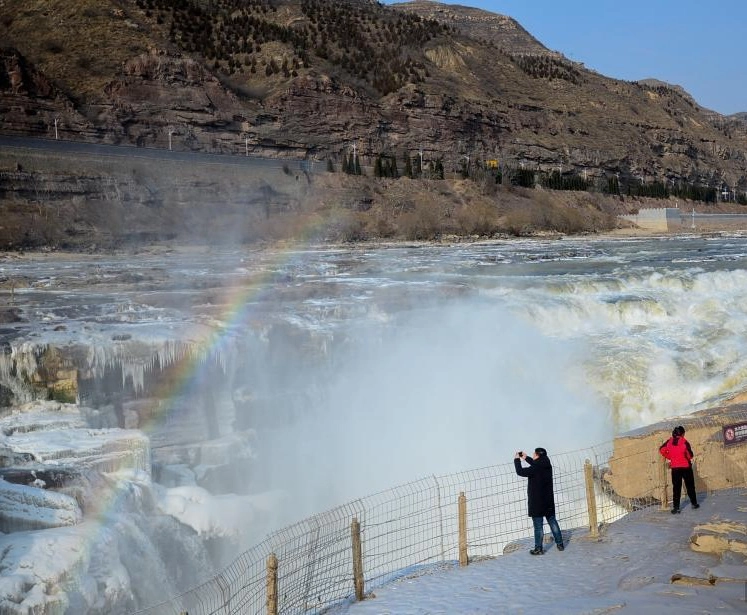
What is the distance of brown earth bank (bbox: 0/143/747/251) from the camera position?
41844mm

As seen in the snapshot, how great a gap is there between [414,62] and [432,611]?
91.5 metres

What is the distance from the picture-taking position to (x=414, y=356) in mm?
19016

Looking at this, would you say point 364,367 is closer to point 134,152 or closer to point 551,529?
point 551,529

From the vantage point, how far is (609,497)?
10609mm

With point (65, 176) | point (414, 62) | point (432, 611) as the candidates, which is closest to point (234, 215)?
point (65, 176)

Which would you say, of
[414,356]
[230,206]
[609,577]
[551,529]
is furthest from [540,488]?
[230,206]

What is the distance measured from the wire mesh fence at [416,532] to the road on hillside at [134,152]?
1562 inches

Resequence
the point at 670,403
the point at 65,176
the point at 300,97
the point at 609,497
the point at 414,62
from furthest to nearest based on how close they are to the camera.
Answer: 1. the point at 414,62
2. the point at 300,97
3. the point at 65,176
4. the point at 670,403
5. the point at 609,497

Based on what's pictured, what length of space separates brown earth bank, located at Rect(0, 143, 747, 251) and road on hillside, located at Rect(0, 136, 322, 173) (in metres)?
0.63

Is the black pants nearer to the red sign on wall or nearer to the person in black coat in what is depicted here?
the red sign on wall

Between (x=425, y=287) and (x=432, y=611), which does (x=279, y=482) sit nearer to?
(x=432, y=611)

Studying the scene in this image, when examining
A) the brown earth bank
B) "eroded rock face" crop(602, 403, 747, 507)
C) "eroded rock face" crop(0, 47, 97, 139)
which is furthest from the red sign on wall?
"eroded rock face" crop(0, 47, 97, 139)

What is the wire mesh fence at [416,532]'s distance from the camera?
8.40m

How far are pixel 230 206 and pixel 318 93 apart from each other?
28.1 m
